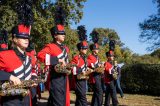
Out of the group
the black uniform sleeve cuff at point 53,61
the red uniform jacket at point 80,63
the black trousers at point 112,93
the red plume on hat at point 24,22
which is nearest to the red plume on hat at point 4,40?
the black uniform sleeve cuff at point 53,61

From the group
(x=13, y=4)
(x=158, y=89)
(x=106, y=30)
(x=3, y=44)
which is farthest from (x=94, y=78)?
(x=106, y=30)

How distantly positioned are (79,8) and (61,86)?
20072mm

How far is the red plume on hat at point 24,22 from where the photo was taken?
713 centimetres

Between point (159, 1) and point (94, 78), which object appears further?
point (159, 1)

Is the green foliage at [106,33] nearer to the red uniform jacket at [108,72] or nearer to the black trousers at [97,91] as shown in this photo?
the red uniform jacket at [108,72]

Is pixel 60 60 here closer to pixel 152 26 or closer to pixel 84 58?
pixel 84 58

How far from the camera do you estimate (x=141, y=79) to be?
2522 cm

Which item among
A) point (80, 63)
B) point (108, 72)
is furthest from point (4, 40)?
point (108, 72)

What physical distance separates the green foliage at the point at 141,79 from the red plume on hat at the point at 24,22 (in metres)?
17.6

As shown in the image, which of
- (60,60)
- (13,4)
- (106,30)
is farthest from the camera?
(106,30)

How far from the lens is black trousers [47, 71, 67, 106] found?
899cm

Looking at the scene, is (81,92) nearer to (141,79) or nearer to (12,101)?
(12,101)

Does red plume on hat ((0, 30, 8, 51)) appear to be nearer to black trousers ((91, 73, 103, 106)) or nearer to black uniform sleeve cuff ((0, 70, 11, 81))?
black uniform sleeve cuff ((0, 70, 11, 81))

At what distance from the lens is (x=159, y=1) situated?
26.4 metres
